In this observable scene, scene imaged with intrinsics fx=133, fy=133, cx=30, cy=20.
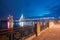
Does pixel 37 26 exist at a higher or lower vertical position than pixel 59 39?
higher

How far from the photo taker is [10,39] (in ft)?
18.5

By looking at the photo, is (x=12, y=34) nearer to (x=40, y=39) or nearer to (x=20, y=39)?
(x=20, y=39)

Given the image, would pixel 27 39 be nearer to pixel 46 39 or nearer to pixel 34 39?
pixel 34 39

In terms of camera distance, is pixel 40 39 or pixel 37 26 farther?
pixel 37 26

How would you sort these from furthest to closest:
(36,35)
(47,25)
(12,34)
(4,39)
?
(47,25) → (36,35) → (4,39) → (12,34)

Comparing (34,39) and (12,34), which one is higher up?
(12,34)

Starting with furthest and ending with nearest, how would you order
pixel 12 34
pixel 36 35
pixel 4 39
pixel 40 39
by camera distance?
pixel 36 35 < pixel 40 39 < pixel 4 39 < pixel 12 34

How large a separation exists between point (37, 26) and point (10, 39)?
4730 mm

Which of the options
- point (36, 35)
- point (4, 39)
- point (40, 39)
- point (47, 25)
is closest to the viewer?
point (4, 39)

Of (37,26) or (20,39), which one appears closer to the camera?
(20,39)

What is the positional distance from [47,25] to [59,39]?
9315 millimetres

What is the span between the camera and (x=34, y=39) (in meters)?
8.89

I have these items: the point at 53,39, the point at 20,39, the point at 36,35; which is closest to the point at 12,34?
the point at 20,39

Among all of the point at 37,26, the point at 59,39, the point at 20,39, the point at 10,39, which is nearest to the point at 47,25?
the point at 37,26
